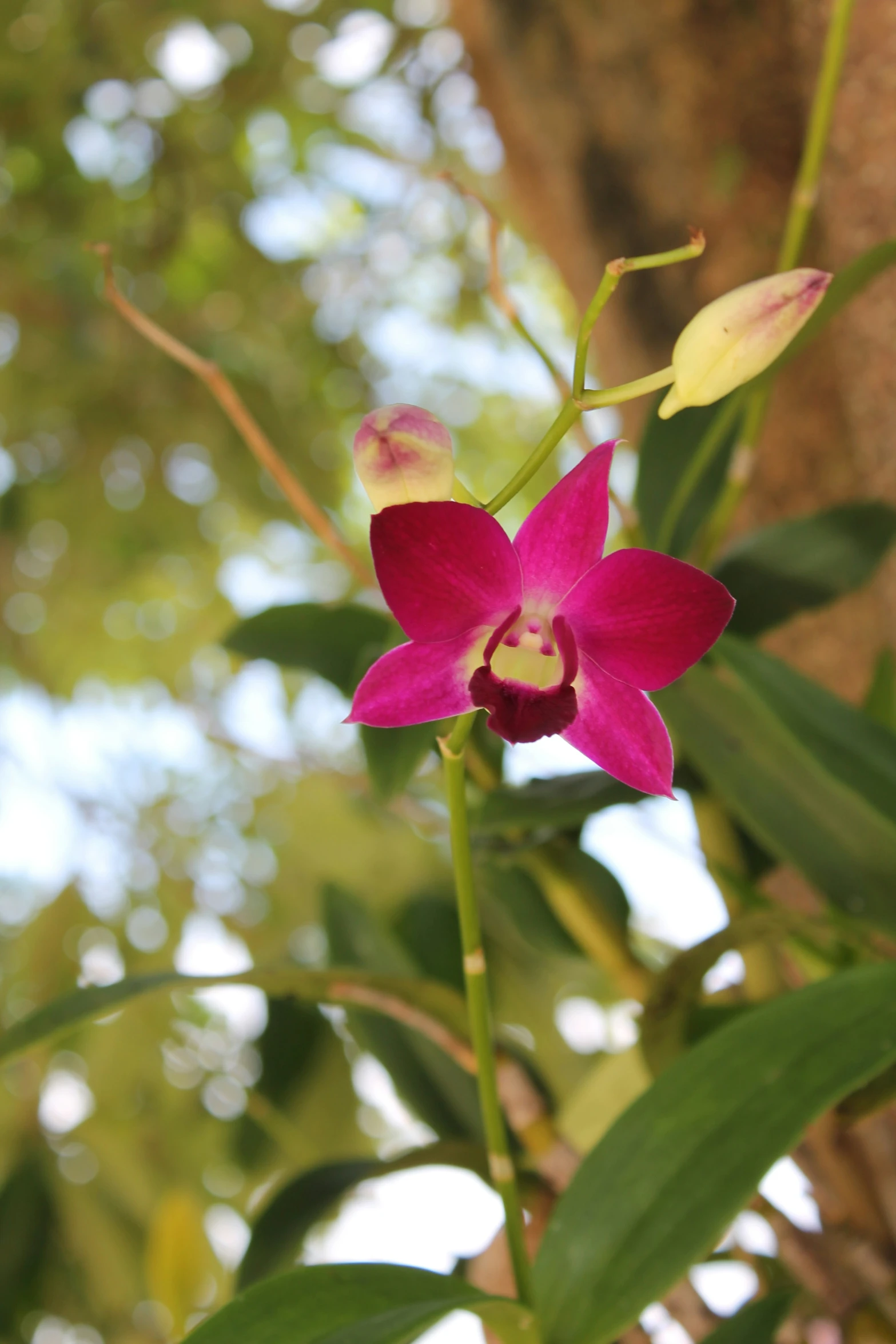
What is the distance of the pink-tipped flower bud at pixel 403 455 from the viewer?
302mm

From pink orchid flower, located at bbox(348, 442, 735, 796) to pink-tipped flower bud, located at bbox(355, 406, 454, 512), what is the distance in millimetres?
16

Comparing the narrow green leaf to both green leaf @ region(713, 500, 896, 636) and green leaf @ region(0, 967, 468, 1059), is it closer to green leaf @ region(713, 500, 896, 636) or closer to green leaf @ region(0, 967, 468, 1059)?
green leaf @ region(713, 500, 896, 636)

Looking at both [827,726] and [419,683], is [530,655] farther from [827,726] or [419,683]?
[827,726]

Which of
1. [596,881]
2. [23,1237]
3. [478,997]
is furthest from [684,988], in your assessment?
[23,1237]

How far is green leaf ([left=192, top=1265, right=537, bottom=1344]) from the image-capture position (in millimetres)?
337

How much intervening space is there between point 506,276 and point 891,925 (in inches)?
57.9

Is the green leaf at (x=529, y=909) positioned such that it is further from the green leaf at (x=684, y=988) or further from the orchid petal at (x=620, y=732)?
the orchid petal at (x=620, y=732)

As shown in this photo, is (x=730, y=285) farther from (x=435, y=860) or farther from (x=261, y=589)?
(x=261, y=589)

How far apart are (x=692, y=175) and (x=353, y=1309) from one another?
863 millimetres

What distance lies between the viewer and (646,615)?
31 cm

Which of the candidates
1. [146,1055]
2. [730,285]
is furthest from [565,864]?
[146,1055]

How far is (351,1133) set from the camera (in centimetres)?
86

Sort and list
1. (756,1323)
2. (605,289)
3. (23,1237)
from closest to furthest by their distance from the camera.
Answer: (605,289) → (756,1323) → (23,1237)

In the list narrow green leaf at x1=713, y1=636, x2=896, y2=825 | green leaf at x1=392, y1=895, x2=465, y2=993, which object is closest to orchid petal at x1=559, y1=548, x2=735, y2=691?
narrow green leaf at x1=713, y1=636, x2=896, y2=825
